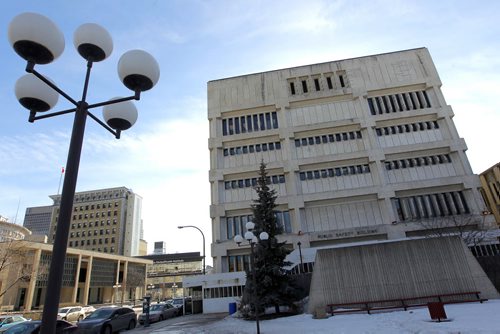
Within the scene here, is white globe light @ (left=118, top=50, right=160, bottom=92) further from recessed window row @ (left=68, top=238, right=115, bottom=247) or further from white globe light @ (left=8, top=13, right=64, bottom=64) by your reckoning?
recessed window row @ (left=68, top=238, right=115, bottom=247)

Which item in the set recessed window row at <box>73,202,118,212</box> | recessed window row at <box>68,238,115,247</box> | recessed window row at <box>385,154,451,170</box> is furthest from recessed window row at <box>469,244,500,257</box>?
recessed window row at <box>73,202,118,212</box>

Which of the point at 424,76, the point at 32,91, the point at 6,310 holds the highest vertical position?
the point at 424,76

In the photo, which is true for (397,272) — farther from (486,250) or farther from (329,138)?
(329,138)

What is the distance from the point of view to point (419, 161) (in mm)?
33812

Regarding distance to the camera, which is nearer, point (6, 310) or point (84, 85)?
point (84, 85)

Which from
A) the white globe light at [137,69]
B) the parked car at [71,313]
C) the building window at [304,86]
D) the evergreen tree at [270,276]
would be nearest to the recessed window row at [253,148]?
the building window at [304,86]

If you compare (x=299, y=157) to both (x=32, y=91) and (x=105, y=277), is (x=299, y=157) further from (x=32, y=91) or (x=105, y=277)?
(x=105, y=277)

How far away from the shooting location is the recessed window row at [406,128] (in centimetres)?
3503

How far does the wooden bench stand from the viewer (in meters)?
14.9

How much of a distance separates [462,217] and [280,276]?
923 inches

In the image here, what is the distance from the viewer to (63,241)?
370 cm

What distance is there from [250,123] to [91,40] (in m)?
33.6

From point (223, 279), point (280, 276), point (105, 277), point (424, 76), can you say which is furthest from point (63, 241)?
point (105, 277)

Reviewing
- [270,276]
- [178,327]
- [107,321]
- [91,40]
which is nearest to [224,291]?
[178,327]
